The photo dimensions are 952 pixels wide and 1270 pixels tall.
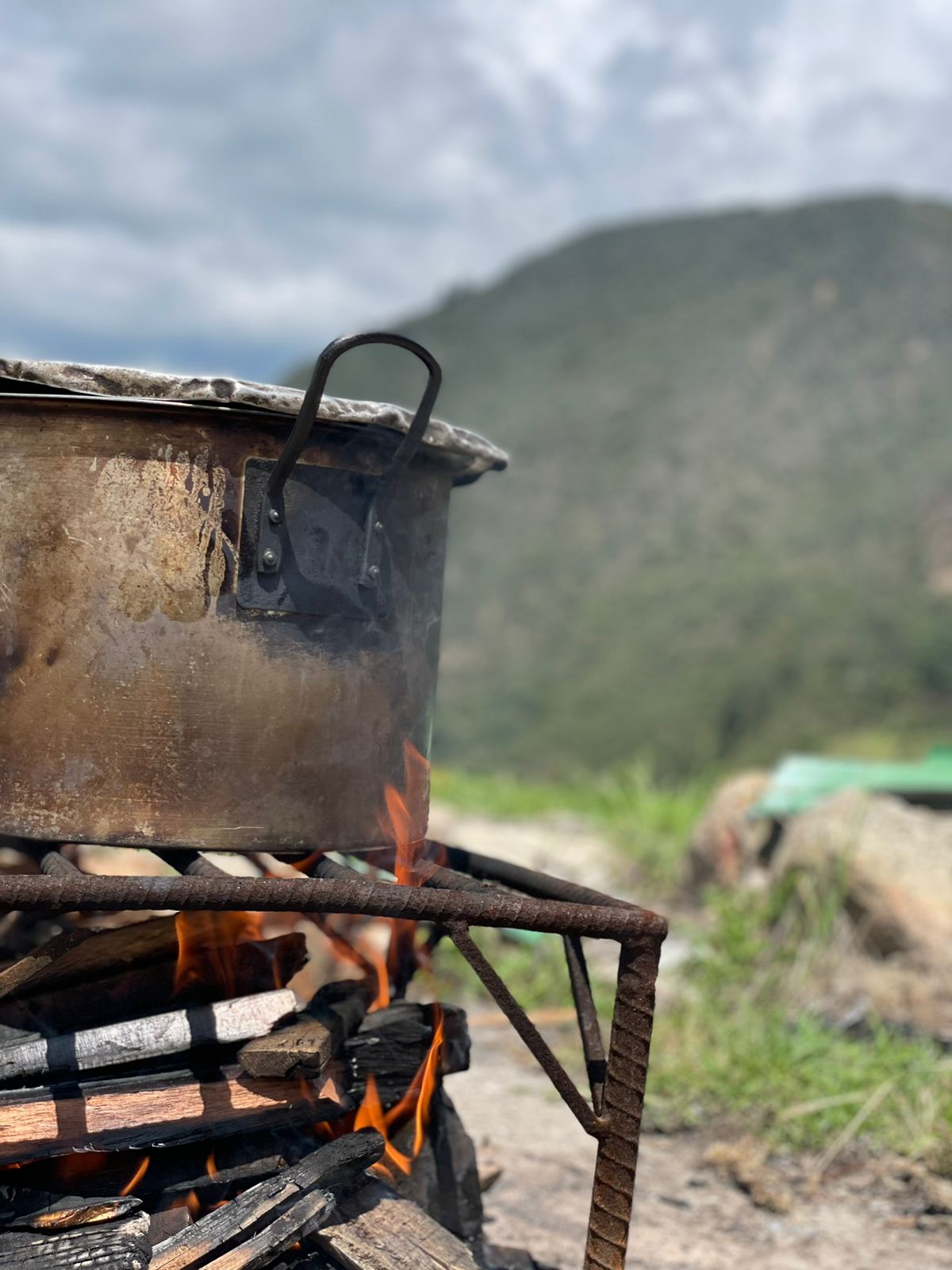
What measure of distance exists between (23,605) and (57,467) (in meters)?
0.24

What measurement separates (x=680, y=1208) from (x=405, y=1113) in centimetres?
125

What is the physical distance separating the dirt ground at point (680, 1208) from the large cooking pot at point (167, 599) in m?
1.49

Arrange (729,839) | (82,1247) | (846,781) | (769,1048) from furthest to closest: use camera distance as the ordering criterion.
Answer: (846,781) → (729,839) → (769,1048) → (82,1247)

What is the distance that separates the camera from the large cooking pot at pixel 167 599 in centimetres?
189

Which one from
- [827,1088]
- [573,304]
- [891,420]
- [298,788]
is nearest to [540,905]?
[298,788]

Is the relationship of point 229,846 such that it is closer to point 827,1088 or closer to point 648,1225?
point 648,1225

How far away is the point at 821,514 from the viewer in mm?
46438

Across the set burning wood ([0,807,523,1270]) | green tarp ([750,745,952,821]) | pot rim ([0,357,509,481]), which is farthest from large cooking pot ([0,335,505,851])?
green tarp ([750,745,952,821])

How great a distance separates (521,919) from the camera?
5.83 ft

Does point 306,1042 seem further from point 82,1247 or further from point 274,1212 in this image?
point 82,1247

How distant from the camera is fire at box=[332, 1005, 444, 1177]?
6.88 ft

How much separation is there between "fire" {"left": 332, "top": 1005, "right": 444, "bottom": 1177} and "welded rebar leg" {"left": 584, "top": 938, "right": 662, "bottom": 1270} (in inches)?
15.7

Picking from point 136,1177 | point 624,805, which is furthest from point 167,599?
point 624,805

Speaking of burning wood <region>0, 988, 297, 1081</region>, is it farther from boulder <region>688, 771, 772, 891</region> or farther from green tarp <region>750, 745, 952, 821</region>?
boulder <region>688, 771, 772, 891</region>
